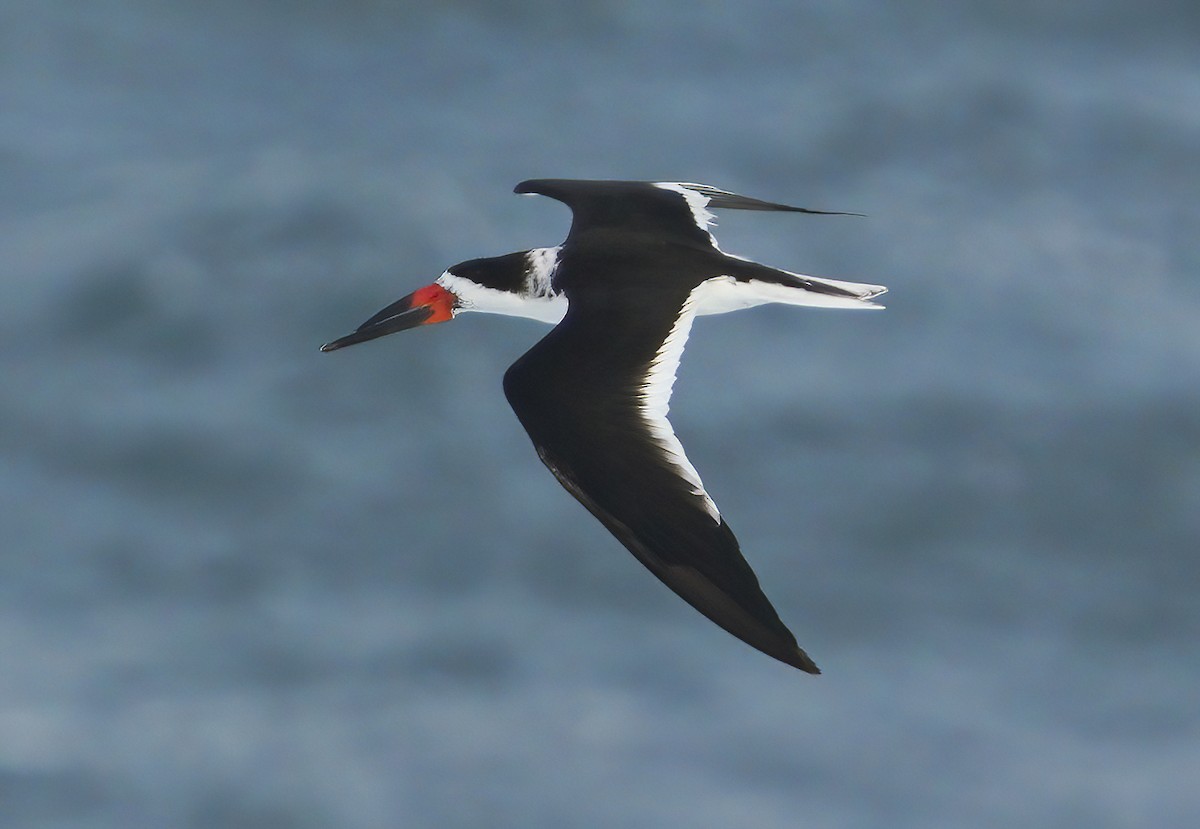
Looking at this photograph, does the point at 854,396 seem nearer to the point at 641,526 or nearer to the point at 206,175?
the point at 206,175

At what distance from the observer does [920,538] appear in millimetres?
12070

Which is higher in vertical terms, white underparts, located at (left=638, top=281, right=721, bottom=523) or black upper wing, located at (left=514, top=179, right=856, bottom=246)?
black upper wing, located at (left=514, top=179, right=856, bottom=246)

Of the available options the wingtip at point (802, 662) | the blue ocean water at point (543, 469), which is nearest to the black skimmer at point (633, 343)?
the wingtip at point (802, 662)

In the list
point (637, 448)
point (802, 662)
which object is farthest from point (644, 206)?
point (802, 662)

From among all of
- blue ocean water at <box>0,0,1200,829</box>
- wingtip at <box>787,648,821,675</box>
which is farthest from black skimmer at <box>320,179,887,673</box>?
blue ocean water at <box>0,0,1200,829</box>

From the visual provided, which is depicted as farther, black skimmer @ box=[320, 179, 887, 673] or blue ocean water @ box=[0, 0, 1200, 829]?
blue ocean water @ box=[0, 0, 1200, 829]

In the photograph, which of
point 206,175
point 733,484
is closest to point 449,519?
point 733,484

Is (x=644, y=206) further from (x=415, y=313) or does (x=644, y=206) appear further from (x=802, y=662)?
(x=802, y=662)

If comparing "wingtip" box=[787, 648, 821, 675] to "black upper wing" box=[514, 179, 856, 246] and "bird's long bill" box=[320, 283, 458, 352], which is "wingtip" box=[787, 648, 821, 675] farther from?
"bird's long bill" box=[320, 283, 458, 352]

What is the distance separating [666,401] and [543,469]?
4938mm

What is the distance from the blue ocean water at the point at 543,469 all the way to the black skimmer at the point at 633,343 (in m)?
3.07

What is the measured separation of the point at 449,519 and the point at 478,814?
1.87 m

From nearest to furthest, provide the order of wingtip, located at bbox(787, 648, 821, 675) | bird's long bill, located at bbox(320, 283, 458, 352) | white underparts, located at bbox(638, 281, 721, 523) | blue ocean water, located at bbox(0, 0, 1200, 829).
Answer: wingtip, located at bbox(787, 648, 821, 675) < white underparts, located at bbox(638, 281, 721, 523) < bird's long bill, located at bbox(320, 283, 458, 352) < blue ocean water, located at bbox(0, 0, 1200, 829)

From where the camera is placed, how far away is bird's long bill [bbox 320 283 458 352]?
9.18m
